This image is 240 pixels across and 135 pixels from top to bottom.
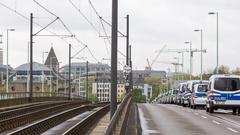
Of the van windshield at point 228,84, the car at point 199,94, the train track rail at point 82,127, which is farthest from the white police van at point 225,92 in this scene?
the train track rail at point 82,127

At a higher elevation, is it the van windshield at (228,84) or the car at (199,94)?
the van windshield at (228,84)

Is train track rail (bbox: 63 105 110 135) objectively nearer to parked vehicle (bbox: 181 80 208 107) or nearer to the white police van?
the white police van

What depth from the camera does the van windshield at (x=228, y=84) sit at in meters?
41.4

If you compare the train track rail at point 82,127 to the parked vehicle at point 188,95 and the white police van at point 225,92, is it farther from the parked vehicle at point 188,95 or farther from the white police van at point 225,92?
the parked vehicle at point 188,95

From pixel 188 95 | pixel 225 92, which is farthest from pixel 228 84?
pixel 188 95

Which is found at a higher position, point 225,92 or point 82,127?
point 225,92

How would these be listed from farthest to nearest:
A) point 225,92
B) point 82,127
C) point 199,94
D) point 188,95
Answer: point 188,95, point 199,94, point 225,92, point 82,127

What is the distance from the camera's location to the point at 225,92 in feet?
136

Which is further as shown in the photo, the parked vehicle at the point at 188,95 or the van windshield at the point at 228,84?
the parked vehicle at the point at 188,95

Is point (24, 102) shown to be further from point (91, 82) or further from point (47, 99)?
point (91, 82)

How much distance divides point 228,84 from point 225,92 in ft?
1.77

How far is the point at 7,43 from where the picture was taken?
89188 mm

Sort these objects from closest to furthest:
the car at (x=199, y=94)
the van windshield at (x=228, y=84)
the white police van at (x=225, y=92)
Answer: the white police van at (x=225, y=92) < the van windshield at (x=228, y=84) < the car at (x=199, y=94)

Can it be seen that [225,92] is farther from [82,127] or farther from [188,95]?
[82,127]
